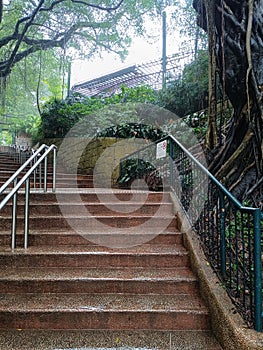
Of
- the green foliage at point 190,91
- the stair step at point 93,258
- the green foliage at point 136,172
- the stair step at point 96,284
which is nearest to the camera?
the stair step at point 96,284

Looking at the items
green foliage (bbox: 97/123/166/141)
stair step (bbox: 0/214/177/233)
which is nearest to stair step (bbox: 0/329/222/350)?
stair step (bbox: 0/214/177/233)

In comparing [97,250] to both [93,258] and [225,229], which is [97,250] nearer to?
[93,258]

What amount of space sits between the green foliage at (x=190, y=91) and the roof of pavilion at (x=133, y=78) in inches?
45.1

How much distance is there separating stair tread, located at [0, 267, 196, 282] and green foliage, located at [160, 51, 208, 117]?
415cm

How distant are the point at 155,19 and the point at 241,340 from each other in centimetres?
887

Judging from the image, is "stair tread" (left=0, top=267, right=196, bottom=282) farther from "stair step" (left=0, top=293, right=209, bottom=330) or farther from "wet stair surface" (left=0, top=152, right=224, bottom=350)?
"stair step" (left=0, top=293, right=209, bottom=330)

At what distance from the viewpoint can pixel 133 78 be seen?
1134 centimetres

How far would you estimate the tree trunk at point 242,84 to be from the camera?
9.42 feet

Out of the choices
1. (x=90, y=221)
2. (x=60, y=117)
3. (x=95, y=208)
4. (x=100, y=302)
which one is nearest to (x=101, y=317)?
(x=100, y=302)

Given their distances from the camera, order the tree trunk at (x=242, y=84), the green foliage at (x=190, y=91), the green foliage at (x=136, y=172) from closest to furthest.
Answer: the tree trunk at (x=242, y=84) < the green foliage at (x=136, y=172) < the green foliage at (x=190, y=91)

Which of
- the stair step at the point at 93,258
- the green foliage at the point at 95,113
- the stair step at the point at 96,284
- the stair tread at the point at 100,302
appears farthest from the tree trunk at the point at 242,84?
the green foliage at the point at 95,113

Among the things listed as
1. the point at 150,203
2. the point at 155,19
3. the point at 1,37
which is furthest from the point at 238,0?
the point at 1,37

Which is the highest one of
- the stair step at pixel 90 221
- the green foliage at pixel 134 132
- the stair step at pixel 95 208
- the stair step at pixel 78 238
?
the green foliage at pixel 134 132

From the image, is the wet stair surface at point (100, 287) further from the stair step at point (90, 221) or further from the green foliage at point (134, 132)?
the green foliage at point (134, 132)
